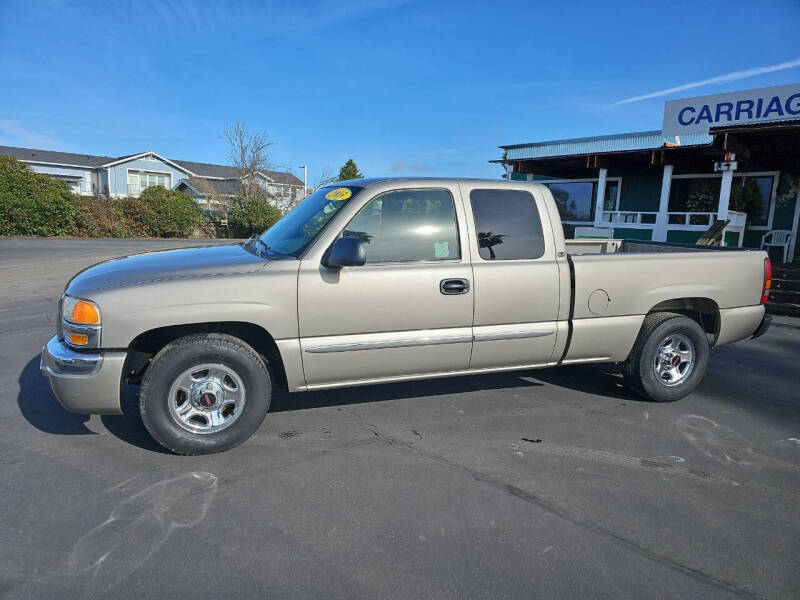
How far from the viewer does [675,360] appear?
5059 mm

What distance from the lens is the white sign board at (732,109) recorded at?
13.1 meters

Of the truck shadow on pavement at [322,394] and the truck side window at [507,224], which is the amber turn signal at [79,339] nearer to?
the truck shadow on pavement at [322,394]

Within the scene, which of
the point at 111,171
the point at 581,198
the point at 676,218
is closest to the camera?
the point at 676,218

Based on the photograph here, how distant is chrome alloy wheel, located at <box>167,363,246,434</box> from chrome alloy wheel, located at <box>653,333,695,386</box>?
3692mm

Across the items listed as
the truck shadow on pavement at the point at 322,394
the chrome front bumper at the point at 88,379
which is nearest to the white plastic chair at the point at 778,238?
the truck shadow on pavement at the point at 322,394

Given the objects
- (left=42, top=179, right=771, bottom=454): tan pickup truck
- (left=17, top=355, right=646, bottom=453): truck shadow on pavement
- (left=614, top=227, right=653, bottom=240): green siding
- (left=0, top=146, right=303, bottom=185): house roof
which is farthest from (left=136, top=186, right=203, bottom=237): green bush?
(left=42, top=179, right=771, bottom=454): tan pickup truck

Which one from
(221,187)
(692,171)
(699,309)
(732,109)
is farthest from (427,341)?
(221,187)

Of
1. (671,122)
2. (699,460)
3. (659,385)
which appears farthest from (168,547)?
(671,122)

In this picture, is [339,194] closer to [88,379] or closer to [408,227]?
[408,227]

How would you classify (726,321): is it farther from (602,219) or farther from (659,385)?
(602,219)

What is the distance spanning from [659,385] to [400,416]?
243 cm

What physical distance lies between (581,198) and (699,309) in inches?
655

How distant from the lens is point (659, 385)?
4.96 m

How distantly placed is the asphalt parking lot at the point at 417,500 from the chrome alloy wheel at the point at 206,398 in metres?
0.24
